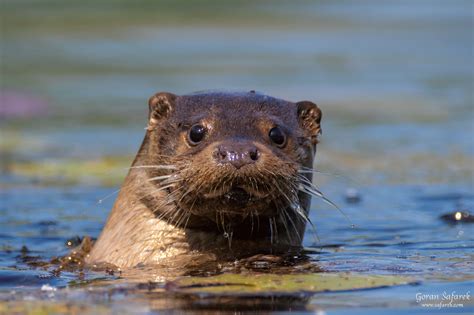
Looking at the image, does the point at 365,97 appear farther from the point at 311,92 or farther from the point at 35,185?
the point at 35,185

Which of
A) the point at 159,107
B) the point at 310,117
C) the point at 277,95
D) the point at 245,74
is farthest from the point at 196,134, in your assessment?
the point at 245,74

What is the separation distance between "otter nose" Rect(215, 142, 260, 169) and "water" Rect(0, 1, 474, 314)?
0.65 m

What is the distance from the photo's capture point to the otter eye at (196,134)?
6418mm

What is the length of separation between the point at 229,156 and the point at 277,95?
8.31m

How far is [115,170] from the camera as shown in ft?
35.8

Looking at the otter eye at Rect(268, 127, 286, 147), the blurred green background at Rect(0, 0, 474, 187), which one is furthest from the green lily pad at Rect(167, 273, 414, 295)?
the blurred green background at Rect(0, 0, 474, 187)

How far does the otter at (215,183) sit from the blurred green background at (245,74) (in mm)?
3905

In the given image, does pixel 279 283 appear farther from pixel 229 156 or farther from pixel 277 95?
pixel 277 95

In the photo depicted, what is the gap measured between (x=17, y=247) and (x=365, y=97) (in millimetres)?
7278

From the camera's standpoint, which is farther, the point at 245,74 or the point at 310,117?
the point at 245,74

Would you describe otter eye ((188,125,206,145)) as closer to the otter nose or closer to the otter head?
the otter head

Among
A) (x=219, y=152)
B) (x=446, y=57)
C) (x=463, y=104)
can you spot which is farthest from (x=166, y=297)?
(x=446, y=57)

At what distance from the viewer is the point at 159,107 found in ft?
22.7

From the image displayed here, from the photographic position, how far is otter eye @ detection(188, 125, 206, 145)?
6418mm
